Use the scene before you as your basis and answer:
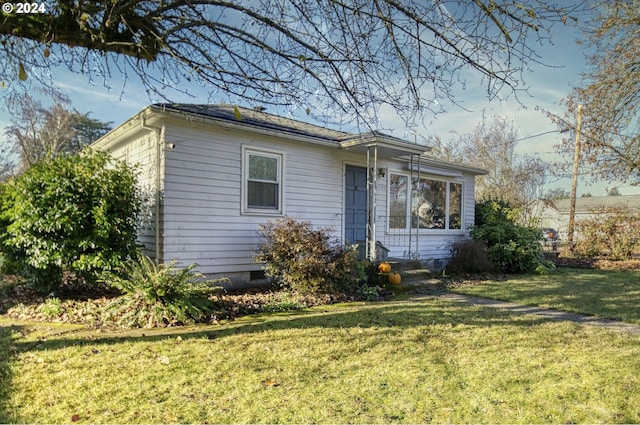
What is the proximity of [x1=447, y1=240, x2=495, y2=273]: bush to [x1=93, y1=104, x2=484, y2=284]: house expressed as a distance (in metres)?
0.77

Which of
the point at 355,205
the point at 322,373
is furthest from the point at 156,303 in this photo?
the point at 355,205

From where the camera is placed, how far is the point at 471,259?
10930 millimetres

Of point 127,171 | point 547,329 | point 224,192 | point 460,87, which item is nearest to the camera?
point 460,87

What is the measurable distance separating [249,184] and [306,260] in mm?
2321

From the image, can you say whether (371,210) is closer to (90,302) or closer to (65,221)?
(90,302)

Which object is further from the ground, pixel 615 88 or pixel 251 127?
pixel 615 88

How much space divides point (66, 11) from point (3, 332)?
391 centimetres

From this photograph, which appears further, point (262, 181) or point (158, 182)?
point (262, 181)

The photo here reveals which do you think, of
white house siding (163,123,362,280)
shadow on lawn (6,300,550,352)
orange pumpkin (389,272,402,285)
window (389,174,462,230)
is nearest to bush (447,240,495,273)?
window (389,174,462,230)

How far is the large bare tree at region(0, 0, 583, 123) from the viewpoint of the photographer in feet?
12.0

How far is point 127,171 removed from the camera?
22.7ft

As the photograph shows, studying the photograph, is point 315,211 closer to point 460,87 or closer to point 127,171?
point 127,171

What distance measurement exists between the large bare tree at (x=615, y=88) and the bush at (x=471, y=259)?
3.93 metres

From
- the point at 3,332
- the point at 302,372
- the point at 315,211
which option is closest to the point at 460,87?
the point at 302,372
